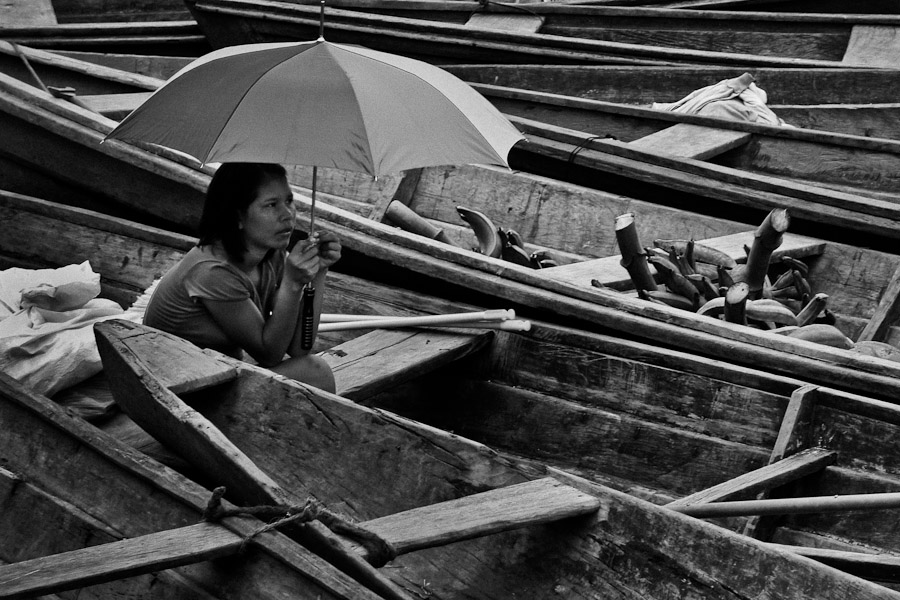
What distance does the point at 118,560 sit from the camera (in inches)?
84.2

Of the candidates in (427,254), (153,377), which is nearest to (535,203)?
(427,254)

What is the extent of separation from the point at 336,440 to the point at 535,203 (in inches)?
100

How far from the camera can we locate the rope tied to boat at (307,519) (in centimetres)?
221

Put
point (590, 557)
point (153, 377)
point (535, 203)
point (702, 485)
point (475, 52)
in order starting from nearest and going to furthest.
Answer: point (590, 557) → point (153, 377) → point (702, 485) → point (535, 203) → point (475, 52)

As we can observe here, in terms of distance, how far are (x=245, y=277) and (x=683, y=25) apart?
4.53 metres

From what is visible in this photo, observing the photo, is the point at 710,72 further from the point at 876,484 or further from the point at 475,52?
the point at 876,484

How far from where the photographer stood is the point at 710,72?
6352 mm

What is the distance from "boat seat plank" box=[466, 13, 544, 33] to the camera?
23.7 feet

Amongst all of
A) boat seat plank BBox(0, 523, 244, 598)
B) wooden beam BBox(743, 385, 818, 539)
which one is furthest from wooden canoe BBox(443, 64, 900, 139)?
boat seat plank BBox(0, 523, 244, 598)

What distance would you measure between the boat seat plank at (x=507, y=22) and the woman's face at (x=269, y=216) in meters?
4.29

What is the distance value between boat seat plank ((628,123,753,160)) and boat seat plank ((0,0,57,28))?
176 inches

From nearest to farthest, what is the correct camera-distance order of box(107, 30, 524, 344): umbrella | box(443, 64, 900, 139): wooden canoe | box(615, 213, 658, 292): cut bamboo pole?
box(107, 30, 524, 344): umbrella, box(615, 213, 658, 292): cut bamboo pole, box(443, 64, 900, 139): wooden canoe

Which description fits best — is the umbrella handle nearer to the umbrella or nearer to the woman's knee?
the woman's knee

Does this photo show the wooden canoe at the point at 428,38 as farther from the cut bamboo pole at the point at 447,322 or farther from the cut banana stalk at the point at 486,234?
the cut bamboo pole at the point at 447,322
